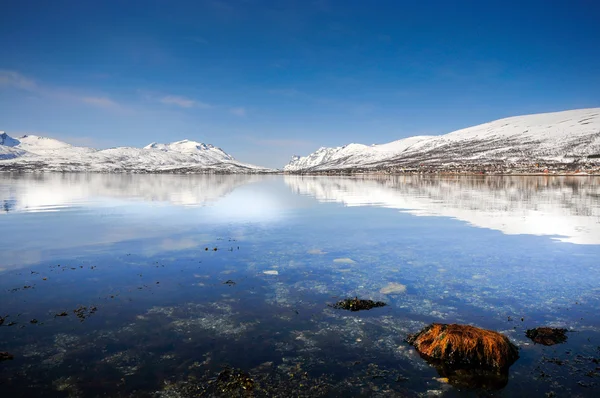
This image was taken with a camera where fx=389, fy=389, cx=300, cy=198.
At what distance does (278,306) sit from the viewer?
13195 mm

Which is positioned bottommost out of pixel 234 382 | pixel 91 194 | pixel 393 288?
pixel 234 382

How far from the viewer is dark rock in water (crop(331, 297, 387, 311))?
13.0 metres

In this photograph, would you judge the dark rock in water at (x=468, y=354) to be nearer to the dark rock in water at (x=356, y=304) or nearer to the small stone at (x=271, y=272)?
the dark rock in water at (x=356, y=304)

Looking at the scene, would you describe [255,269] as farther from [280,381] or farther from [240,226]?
[240,226]

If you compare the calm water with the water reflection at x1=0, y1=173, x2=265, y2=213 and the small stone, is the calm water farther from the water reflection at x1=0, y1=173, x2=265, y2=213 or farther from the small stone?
the water reflection at x1=0, y1=173, x2=265, y2=213

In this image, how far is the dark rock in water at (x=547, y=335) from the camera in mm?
10516

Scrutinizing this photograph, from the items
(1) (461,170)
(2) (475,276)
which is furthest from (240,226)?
(1) (461,170)

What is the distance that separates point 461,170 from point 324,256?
18778 centimetres

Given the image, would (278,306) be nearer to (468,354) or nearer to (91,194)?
(468,354)

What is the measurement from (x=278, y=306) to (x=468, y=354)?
606cm

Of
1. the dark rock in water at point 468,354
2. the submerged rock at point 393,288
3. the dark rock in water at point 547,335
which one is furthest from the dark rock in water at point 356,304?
the dark rock in water at point 547,335

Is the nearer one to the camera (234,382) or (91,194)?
(234,382)

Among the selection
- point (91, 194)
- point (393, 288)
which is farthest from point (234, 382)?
point (91, 194)

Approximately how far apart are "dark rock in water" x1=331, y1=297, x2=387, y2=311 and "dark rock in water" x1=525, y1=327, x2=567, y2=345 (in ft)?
14.3
